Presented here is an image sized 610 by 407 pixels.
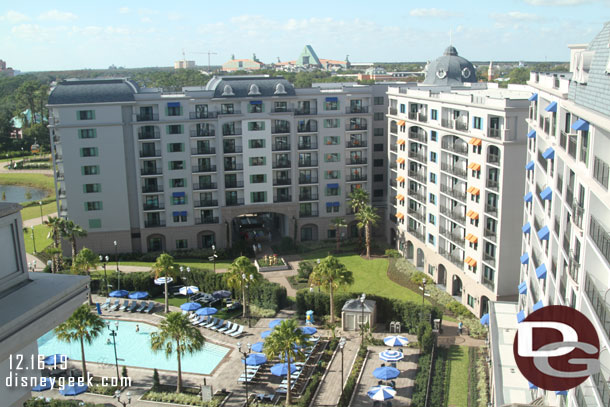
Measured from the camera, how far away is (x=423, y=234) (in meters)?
67.9

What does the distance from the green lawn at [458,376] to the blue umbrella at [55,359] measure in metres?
30.3

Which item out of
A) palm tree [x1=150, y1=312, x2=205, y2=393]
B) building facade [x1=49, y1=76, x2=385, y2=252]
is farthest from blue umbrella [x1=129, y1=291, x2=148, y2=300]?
palm tree [x1=150, y1=312, x2=205, y2=393]

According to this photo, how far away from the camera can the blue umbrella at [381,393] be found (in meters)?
40.1

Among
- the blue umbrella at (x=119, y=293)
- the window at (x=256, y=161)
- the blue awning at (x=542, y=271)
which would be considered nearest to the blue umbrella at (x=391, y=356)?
the blue awning at (x=542, y=271)

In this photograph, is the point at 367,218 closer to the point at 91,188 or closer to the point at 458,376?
the point at 458,376

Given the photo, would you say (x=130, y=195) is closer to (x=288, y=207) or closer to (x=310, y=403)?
(x=288, y=207)

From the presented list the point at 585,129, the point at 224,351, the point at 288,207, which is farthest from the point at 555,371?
the point at 288,207

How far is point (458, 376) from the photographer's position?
45.3m

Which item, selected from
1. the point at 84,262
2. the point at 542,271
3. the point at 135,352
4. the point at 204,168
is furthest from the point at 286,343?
the point at 204,168

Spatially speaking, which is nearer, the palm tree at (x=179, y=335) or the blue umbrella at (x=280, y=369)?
the palm tree at (x=179, y=335)

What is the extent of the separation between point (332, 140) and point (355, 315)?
31.5m

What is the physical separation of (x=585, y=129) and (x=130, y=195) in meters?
61.4

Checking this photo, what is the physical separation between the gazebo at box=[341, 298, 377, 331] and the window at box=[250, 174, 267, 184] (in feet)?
92.4

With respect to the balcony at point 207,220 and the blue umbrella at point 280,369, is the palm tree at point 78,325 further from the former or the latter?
the balcony at point 207,220
